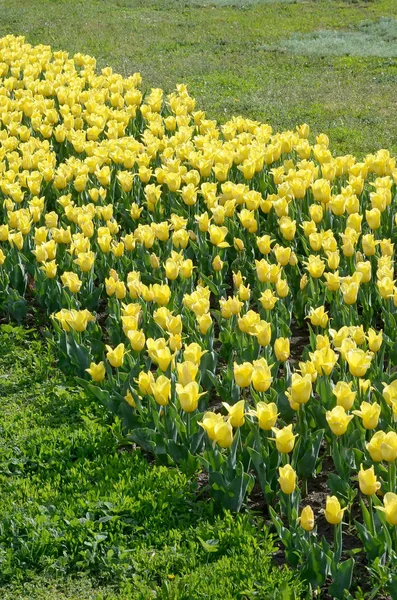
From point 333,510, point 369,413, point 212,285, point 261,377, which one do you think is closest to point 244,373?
point 261,377

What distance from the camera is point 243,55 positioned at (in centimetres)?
1330

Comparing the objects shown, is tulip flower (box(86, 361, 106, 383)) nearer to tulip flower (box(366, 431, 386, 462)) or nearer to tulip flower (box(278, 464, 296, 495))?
tulip flower (box(278, 464, 296, 495))

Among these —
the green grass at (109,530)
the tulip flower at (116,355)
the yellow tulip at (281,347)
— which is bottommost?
the green grass at (109,530)

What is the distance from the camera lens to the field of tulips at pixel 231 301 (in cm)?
374

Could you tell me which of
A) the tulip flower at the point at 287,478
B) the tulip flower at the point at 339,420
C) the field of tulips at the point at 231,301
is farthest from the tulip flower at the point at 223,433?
the tulip flower at the point at 339,420

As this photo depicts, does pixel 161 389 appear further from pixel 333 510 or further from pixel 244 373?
pixel 333 510

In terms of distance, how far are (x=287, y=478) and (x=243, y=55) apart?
35.4 feet

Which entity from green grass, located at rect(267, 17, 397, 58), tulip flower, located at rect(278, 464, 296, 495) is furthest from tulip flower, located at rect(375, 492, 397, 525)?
green grass, located at rect(267, 17, 397, 58)

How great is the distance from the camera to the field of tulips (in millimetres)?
3736

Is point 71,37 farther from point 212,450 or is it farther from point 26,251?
point 212,450

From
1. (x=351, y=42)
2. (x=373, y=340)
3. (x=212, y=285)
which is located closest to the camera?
(x=373, y=340)

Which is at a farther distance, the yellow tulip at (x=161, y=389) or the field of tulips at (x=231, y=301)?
the yellow tulip at (x=161, y=389)

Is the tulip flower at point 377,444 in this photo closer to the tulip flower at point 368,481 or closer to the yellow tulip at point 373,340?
the tulip flower at point 368,481

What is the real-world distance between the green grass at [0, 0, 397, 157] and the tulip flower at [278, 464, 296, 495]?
6.10m
